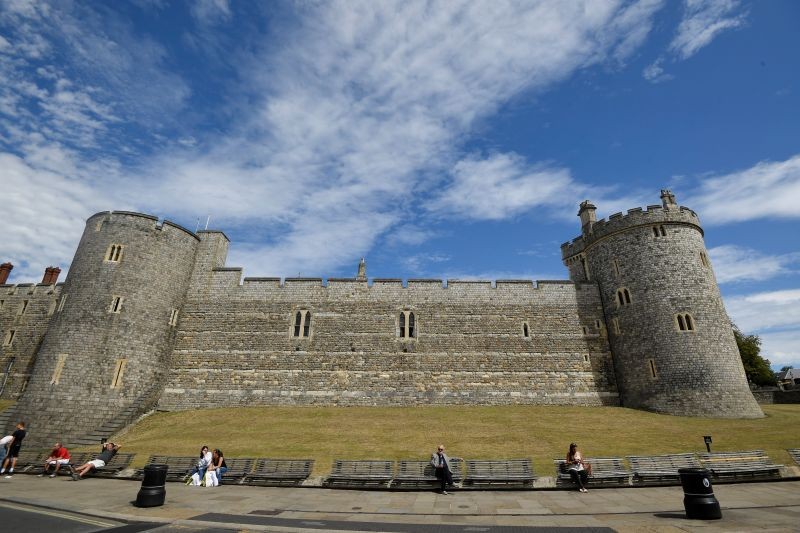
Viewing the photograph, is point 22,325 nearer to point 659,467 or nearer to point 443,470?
point 443,470

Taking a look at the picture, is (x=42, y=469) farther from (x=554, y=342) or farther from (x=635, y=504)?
(x=554, y=342)

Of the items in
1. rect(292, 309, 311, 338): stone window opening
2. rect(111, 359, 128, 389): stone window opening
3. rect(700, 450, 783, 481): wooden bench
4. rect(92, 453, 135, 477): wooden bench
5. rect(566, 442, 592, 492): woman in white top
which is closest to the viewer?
rect(566, 442, 592, 492): woman in white top

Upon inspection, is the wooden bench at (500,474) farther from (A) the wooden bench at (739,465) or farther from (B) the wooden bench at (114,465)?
(B) the wooden bench at (114,465)

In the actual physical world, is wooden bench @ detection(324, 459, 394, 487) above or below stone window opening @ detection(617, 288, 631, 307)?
below

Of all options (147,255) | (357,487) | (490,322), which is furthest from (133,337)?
(490,322)

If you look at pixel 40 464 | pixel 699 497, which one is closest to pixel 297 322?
pixel 40 464

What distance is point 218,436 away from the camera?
669 inches

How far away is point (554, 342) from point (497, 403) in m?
5.19

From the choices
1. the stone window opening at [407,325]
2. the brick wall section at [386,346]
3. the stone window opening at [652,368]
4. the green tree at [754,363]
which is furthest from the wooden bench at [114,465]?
the green tree at [754,363]

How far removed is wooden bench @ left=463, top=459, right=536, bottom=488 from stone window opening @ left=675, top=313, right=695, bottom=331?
51.1ft

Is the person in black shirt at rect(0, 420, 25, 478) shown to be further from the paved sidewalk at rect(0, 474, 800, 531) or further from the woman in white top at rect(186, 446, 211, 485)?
the woman in white top at rect(186, 446, 211, 485)

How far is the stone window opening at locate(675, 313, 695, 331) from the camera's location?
69.7ft

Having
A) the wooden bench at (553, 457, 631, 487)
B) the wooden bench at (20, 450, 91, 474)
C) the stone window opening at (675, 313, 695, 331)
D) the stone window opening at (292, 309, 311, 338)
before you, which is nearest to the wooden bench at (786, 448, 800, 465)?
the wooden bench at (553, 457, 631, 487)

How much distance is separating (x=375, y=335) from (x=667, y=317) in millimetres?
16455
